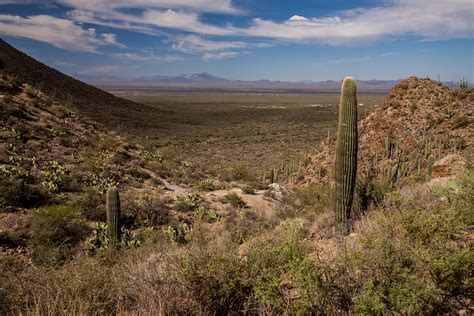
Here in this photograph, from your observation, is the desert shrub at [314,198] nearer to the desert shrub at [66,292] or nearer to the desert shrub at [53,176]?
the desert shrub at [66,292]

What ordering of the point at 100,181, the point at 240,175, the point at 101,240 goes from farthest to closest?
the point at 240,175 → the point at 100,181 → the point at 101,240


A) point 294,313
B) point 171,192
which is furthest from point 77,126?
point 294,313

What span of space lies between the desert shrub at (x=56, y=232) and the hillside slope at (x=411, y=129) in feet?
32.7

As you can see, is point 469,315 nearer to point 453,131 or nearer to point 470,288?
point 470,288

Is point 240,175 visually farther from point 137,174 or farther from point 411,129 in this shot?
point 411,129

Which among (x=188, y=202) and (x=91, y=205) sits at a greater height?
(x=91, y=205)

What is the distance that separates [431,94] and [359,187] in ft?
42.7

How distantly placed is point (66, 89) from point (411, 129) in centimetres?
3985

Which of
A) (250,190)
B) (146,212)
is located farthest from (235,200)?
(146,212)

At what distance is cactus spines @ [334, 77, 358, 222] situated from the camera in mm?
7031

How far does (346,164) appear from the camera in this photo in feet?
23.2

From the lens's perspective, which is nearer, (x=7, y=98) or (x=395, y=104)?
(x=7, y=98)

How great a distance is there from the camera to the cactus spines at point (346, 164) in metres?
7.03

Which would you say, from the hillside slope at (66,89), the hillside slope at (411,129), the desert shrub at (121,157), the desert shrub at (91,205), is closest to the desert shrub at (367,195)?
the hillside slope at (411,129)
